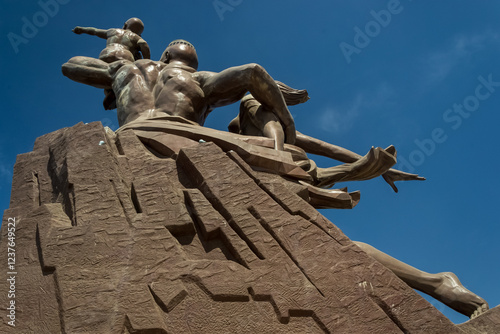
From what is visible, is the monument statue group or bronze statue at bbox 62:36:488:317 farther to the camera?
bronze statue at bbox 62:36:488:317

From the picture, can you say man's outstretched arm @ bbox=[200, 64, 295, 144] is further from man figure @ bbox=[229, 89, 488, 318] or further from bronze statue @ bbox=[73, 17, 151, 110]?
bronze statue @ bbox=[73, 17, 151, 110]

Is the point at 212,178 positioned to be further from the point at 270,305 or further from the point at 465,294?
the point at 465,294

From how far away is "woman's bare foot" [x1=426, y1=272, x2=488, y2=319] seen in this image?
409 cm

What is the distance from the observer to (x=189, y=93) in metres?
5.45

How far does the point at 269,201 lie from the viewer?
153 inches

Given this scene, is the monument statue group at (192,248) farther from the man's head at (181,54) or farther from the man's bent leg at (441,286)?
the man's head at (181,54)

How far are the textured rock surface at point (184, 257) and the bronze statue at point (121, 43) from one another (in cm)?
232

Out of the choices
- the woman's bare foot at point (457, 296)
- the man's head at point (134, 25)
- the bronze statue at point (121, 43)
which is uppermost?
the man's head at point (134, 25)

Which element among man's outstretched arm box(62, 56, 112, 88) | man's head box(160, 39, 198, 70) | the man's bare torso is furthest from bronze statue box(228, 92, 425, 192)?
man's outstretched arm box(62, 56, 112, 88)

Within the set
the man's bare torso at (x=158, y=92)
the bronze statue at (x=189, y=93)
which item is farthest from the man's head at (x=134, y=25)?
the man's bare torso at (x=158, y=92)

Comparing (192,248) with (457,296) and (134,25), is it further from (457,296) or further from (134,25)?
(134,25)

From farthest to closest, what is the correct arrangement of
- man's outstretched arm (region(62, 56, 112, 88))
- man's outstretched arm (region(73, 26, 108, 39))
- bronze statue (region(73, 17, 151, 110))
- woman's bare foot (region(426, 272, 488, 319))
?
man's outstretched arm (region(73, 26, 108, 39)), bronze statue (region(73, 17, 151, 110)), man's outstretched arm (region(62, 56, 112, 88)), woman's bare foot (region(426, 272, 488, 319))

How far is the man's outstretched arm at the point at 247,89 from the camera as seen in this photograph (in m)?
5.29

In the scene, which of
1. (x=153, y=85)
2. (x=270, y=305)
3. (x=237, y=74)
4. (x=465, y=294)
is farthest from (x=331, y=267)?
(x=153, y=85)
